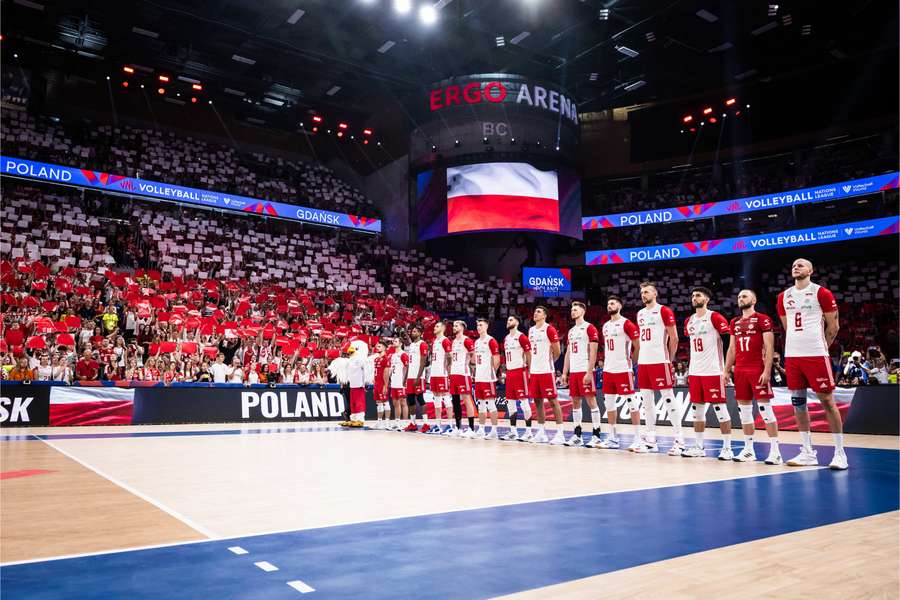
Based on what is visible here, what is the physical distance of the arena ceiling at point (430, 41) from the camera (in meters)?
21.5

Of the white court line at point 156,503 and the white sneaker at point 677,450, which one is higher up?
the white court line at point 156,503

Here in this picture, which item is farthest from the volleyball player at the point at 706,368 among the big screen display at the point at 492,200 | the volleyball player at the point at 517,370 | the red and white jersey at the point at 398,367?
the big screen display at the point at 492,200

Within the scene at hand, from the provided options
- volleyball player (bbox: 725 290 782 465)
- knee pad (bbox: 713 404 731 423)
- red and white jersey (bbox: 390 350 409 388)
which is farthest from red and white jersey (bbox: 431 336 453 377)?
volleyball player (bbox: 725 290 782 465)

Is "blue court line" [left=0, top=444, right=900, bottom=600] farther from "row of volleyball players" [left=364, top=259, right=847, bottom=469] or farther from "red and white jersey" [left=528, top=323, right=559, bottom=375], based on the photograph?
"red and white jersey" [left=528, top=323, right=559, bottom=375]

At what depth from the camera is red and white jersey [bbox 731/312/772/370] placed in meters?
7.40

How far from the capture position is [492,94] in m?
26.8

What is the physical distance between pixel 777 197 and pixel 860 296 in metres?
5.74

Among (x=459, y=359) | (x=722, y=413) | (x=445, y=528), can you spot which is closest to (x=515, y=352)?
(x=459, y=359)

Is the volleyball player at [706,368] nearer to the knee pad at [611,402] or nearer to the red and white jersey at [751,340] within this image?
the red and white jersey at [751,340]

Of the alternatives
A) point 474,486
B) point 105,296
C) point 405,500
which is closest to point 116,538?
point 405,500

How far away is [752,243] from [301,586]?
28.5m

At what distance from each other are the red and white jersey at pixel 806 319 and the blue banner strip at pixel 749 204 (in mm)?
21708

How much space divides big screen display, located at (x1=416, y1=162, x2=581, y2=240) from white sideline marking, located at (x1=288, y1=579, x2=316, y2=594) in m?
23.8

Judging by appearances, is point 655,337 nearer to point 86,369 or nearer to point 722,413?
point 722,413
